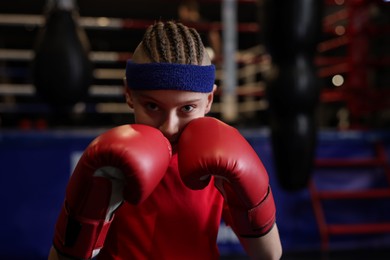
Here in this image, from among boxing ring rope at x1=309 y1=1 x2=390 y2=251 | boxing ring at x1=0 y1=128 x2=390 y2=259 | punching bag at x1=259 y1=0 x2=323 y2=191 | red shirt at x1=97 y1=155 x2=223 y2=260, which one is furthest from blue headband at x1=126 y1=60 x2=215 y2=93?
boxing ring at x1=0 y1=128 x2=390 y2=259

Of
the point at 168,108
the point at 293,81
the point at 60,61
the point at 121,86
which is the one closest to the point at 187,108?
the point at 168,108

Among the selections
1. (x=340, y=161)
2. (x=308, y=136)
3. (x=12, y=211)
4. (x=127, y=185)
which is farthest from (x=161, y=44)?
(x=340, y=161)

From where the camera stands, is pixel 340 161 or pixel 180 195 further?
pixel 340 161

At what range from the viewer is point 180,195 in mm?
892

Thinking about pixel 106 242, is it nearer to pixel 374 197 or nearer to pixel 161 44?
pixel 161 44

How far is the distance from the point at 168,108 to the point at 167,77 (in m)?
0.05

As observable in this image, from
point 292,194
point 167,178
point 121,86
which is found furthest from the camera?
point 121,86

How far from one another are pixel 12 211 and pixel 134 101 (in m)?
1.69

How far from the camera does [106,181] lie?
788mm

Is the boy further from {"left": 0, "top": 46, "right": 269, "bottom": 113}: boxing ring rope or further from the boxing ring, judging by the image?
the boxing ring

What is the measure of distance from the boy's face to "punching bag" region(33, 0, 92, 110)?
1338 mm

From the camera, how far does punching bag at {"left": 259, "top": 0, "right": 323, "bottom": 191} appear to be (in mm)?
1924

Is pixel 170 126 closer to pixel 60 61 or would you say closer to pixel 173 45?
pixel 173 45

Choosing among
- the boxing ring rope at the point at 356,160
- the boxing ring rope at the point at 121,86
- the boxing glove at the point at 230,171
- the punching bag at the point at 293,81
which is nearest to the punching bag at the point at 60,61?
the boxing ring rope at the point at 121,86
